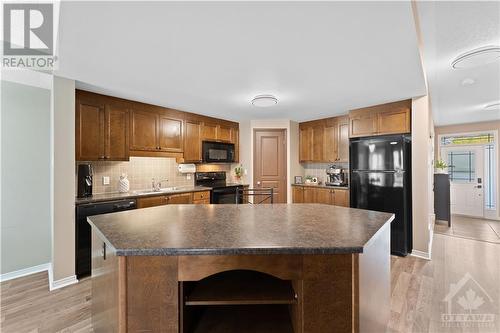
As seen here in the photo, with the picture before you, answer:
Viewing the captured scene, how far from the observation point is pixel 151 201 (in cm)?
334

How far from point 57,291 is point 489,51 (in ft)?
16.1

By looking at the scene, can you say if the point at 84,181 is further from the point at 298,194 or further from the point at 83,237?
the point at 298,194

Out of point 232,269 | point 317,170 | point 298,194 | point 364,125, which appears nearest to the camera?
point 232,269

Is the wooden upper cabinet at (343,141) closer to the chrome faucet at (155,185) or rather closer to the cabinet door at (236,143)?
the cabinet door at (236,143)

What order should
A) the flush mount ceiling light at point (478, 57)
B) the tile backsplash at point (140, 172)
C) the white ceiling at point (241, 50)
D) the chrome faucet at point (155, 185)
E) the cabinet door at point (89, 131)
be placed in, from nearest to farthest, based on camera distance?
the white ceiling at point (241, 50), the flush mount ceiling light at point (478, 57), the cabinet door at point (89, 131), the tile backsplash at point (140, 172), the chrome faucet at point (155, 185)

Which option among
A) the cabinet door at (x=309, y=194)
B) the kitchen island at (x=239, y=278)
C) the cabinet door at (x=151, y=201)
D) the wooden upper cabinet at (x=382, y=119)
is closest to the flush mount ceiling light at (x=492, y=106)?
the wooden upper cabinet at (x=382, y=119)

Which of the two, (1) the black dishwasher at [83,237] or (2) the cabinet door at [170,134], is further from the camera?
(2) the cabinet door at [170,134]

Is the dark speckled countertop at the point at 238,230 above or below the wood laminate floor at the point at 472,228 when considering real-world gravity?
above

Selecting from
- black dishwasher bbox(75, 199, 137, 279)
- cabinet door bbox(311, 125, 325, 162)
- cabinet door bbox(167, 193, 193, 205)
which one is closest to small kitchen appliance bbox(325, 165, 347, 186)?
cabinet door bbox(311, 125, 325, 162)

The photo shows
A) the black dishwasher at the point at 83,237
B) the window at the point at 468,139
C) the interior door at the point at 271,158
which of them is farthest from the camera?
the window at the point at 468,139

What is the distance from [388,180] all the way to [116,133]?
4029mm

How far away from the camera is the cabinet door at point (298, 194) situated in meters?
4.78

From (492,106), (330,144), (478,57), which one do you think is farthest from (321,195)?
(492,106)

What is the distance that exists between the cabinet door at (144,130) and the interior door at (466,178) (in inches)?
282
